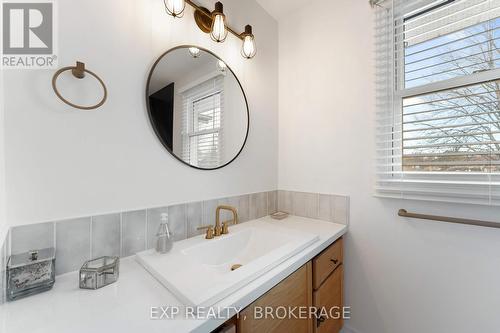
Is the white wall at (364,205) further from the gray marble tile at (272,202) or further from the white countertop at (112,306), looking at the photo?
the white countertop at (112,306)

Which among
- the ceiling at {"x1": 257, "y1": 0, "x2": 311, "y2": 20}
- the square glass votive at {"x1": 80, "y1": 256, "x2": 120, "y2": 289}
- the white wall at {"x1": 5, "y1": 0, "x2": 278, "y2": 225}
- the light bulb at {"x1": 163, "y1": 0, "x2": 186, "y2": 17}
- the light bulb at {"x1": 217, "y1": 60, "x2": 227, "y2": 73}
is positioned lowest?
the square glass votive at {"x1": 80, "y1": 256, "x2": 120, "y2": 289}

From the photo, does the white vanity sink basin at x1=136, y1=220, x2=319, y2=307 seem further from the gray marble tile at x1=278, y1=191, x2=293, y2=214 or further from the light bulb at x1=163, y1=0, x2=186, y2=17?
the light bulb at x1=163, y1=0, x2=186, y2=17

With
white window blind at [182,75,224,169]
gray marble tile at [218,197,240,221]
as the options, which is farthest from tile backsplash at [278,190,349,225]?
white window blind at [182,75,224,169]

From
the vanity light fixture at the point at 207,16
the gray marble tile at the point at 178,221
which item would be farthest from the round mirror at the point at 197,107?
the gray marble tile at the point at 178,221

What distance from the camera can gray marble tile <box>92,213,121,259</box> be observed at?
0.90 metres

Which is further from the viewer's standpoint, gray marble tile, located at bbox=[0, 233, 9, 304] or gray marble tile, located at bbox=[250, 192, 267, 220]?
gray marble tile, located at bbox=[250, 192, 267, 220]

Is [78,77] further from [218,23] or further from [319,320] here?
[319,320]

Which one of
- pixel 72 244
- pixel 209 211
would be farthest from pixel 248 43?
pixel 72 244

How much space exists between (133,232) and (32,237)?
1.11 ft

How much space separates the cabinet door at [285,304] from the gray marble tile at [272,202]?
74cm

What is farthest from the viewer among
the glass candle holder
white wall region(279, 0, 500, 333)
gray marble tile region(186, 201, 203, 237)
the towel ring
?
gray marble tile region(186, 201, 203, 237)

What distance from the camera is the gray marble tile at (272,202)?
5.82 ft

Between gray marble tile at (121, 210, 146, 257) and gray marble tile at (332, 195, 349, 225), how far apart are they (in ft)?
4.04

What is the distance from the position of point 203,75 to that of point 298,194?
113 centimetres
